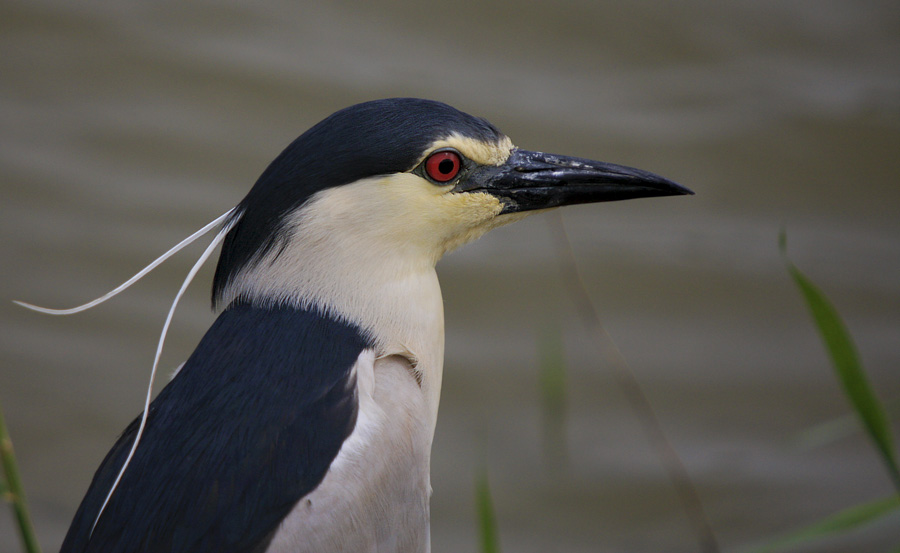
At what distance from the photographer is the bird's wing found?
1.49 metres

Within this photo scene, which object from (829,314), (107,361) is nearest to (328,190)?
(829,314)

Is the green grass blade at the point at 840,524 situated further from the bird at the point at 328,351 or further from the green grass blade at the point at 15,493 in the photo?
the green grass blade at the point at 15,493

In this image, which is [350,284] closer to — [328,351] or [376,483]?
[328,351]

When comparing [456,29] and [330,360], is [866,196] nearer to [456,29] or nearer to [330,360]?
[456,29]

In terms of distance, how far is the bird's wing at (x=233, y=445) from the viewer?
149 cm

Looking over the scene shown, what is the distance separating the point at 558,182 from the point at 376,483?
2.40 feet

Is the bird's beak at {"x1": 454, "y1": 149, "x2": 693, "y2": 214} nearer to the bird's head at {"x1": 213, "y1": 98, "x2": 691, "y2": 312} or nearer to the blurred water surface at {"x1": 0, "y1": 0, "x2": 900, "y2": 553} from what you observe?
the bird's head at {"x1": 213, "y1": 98, "x2": 691, "y2": 312}

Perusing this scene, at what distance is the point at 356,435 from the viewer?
1597mm

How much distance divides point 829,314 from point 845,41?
3827mm

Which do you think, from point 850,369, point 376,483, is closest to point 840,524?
point 850,369

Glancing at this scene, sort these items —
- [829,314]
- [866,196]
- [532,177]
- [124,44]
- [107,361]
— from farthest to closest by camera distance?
[124,44], [866,196], [107,361], [532,177], [829,314]

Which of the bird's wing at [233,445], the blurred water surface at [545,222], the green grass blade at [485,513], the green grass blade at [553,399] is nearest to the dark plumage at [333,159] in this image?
the bird's wing at [233,445]

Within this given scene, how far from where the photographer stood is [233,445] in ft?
5.05

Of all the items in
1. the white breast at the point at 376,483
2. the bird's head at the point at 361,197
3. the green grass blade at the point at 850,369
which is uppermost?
the bird's head at the point at 361,197
